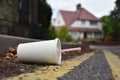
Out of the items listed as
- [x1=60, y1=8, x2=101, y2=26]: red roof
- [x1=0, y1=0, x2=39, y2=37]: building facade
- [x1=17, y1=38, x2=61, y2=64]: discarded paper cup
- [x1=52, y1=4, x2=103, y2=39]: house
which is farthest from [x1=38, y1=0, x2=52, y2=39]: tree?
[x1=60, y1=8, x2=101, y2=26]: red roof

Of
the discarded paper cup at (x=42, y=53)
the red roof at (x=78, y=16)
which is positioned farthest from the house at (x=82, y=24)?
the discarded paper cup at (x=42, y=53)

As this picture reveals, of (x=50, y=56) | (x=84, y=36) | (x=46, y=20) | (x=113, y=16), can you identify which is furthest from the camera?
(x=84, y=36)

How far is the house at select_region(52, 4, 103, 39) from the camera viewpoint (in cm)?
7400

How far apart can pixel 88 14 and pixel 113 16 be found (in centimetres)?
3214

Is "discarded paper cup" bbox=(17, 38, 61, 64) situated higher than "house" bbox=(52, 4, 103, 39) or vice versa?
"discarded paper cup" bbox=(17, 38, 61, 64)

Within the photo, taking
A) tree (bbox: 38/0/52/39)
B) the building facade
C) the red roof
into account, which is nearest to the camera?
the building facade

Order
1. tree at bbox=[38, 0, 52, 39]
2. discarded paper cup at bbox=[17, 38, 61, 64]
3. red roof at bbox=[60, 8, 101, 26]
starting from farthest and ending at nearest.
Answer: red roof at bbox=[60, 8, 101, 26] → tree at bbox=[38, 0, 52, 39] → discarded paper cup at bbox=[17, 38, 61, 64]

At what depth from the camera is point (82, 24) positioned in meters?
74.5

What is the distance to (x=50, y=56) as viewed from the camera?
7.11 metres

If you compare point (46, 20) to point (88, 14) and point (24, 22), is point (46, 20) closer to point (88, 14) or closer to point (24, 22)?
point (24, 22)

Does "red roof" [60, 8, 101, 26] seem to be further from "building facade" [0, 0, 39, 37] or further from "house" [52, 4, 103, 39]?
"building facade" [0, 0, 39, 37]

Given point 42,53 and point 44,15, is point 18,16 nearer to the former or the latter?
point 44,15

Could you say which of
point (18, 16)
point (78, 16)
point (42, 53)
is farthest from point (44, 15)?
point (78, 16)

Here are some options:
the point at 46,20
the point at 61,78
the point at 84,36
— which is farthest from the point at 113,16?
the point at 61,78
